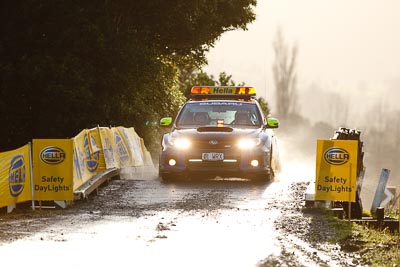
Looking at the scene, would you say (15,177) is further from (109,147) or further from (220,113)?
(109,147)

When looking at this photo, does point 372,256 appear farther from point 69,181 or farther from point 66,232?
point 69,181

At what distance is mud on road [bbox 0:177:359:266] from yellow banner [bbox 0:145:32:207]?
0.26m

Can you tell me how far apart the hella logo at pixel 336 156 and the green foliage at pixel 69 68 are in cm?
1828

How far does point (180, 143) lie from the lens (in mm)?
20375

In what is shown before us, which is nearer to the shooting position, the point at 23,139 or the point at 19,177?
the point at 19,177

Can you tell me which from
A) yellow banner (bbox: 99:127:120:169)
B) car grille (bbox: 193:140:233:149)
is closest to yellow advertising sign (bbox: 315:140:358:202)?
car grille (bbox: 193:140:233:149)

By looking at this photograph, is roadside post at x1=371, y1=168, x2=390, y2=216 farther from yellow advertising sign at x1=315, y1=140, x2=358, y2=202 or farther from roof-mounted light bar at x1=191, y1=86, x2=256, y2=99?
yellow advertising sign at x1=315, y1=140, x2=358, y2=202

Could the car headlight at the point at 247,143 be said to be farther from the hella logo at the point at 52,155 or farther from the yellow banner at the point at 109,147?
the hella logo at the point at 52,155

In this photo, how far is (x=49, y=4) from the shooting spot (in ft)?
111

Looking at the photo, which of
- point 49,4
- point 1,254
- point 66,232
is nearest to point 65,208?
point 66,232

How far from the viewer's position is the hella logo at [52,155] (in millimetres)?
16719

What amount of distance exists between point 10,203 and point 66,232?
3.67 m

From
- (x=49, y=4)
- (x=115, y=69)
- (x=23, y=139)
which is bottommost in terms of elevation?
(x=23, y=139)

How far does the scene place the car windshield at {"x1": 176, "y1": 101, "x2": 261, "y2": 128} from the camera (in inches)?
841
